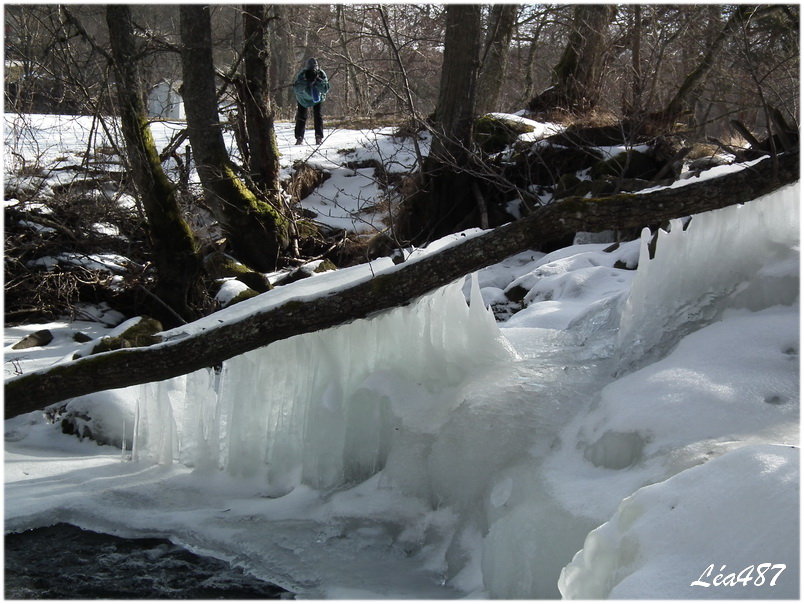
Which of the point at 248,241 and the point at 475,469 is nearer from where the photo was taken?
the point at 475,469

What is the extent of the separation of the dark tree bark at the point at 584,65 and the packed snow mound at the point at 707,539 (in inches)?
383

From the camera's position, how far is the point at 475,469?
Answer: 177 inches

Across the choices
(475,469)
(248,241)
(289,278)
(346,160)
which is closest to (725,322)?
(475,469)

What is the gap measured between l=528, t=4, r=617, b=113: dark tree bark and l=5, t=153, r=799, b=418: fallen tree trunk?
7.67 metres

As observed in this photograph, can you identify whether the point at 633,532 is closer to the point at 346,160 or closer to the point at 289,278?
the point at 289,278

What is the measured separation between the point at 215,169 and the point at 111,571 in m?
5.92

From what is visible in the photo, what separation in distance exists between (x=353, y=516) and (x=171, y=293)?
197 inches

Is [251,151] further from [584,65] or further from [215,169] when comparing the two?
[584,65]

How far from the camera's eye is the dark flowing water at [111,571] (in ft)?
13.2

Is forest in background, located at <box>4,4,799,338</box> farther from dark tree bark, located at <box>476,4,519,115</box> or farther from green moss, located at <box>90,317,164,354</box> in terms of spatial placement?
dark tree bark, located at <box>476,4,519,115</box>

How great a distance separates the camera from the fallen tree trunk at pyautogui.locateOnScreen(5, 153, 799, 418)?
4.32 metres

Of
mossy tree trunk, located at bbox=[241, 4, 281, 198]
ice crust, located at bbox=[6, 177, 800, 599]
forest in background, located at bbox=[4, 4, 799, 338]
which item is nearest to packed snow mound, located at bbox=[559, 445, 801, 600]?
ice crust, located at bbox=[6, 177, 800, 599]
